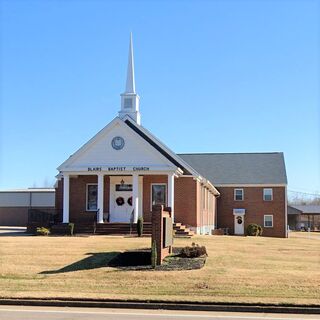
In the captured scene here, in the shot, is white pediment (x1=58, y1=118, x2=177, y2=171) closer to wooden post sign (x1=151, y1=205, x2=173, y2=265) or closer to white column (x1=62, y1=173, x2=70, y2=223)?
white column (x1=62, y1=173, x2=70, y2=223)

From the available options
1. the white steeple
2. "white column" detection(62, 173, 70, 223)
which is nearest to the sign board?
"white column" detection(62, 173, 70, 223)

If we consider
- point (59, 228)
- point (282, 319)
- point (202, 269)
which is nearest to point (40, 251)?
point (202, 269)

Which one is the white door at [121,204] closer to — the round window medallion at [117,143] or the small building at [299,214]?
the round window medallion at [117,143]

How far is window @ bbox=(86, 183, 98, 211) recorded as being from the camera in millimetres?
36844

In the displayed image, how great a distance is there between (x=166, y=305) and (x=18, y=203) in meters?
52.7

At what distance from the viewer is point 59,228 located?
32656 millimetres

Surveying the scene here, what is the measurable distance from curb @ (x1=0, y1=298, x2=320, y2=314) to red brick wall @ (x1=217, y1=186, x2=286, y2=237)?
37614 millimetres

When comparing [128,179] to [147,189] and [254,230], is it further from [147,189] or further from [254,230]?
[254,230]

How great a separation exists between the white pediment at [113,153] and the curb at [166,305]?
66.5 ft

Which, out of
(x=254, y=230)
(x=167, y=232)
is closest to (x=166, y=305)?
(x=167, y=232)

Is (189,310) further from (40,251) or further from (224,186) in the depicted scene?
(224,186)

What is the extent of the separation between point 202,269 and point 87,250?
6377mm

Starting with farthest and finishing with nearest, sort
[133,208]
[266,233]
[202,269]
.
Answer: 1. [266,233]
2. [133,208]
3. [202,269]

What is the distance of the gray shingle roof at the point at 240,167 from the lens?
168ft
